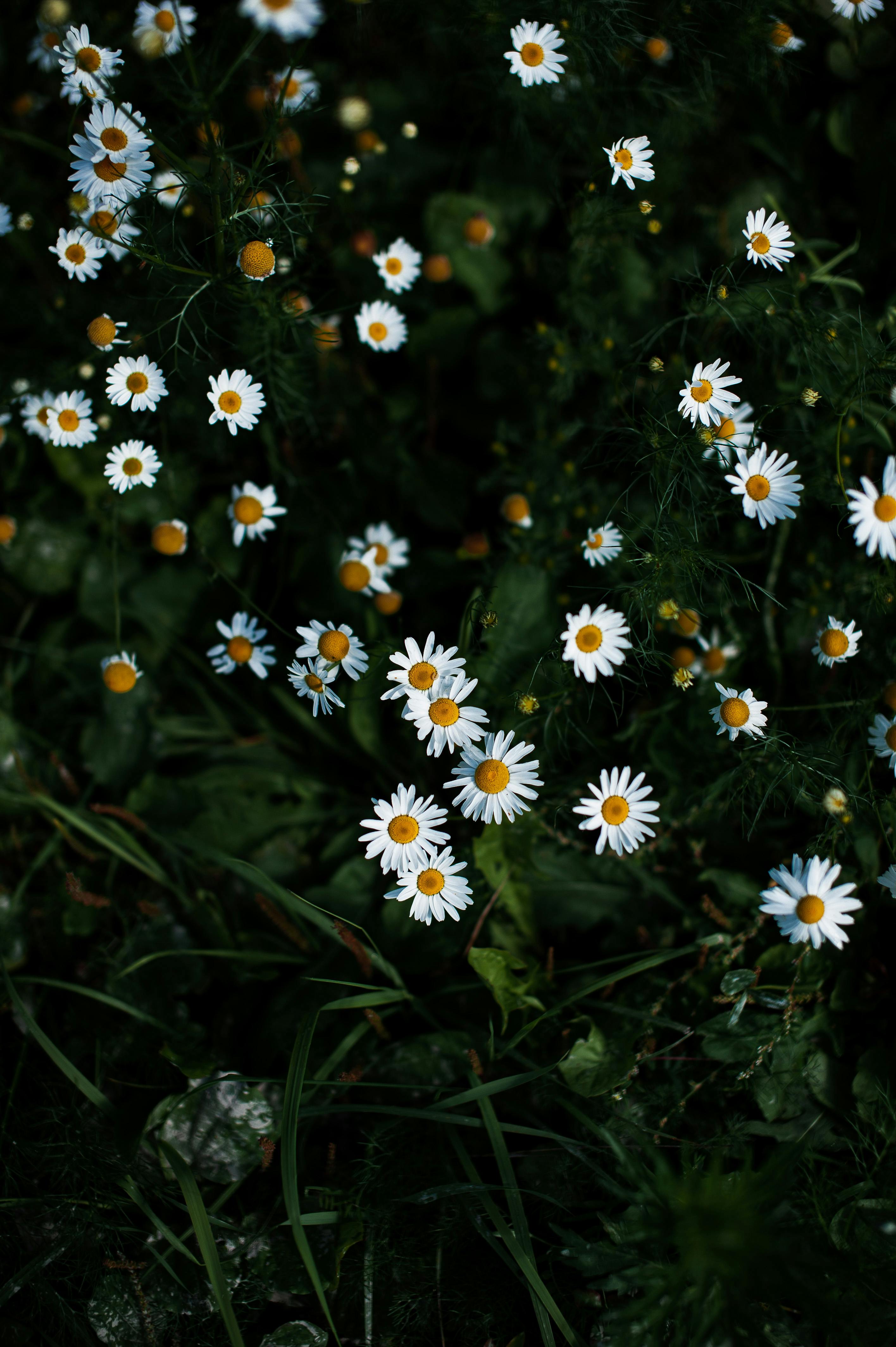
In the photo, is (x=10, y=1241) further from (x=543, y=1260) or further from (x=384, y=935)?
(x=543, y=1260)

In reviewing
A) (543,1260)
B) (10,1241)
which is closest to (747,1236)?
(543,1260)

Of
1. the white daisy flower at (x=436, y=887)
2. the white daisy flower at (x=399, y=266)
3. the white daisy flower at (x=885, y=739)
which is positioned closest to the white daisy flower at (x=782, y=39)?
the white daisy flower at (x=399, y=266)

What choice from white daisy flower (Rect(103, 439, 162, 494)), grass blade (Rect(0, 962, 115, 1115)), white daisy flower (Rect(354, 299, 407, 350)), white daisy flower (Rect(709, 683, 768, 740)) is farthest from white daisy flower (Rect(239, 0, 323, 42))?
grass blade (Rect(0, 962, 115, 1115))

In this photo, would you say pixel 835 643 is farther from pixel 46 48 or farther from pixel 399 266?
pixel 46 48

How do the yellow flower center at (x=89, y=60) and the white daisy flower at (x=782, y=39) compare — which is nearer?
the yellow flower center at (x=89, y=60)

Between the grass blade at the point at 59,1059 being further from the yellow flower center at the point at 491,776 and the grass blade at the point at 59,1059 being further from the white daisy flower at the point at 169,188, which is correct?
the white daisy flower at the point at 169,188

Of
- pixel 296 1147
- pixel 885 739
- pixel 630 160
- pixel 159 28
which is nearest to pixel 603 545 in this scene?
pixel 885 739
